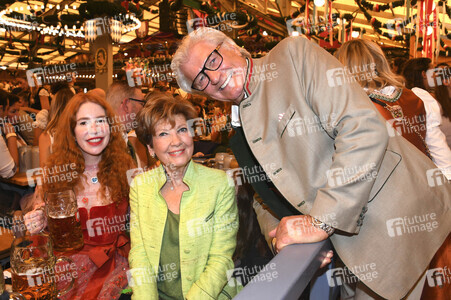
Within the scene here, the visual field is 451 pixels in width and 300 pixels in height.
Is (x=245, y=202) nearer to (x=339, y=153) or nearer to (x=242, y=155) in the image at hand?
(x=242, y=155)

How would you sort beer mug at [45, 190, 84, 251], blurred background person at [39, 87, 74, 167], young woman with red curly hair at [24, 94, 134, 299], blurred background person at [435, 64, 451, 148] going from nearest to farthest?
beer mug at [45, 190, 84, 251]
young woman with red curly hair at [24, 94, 134, 299]
blurred background person at [39, 87, 74, 167]
blurred background person at [435, 64, 451, 148]

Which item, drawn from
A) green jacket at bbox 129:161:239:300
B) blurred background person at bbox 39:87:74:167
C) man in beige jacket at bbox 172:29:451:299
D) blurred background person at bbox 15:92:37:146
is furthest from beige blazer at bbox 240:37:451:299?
blurred background person at bbox 15:92:37:146

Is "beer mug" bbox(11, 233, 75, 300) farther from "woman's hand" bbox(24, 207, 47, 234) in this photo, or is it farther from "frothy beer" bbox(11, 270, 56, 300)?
"woman's hand" bbox(24, 207, 47, 234)

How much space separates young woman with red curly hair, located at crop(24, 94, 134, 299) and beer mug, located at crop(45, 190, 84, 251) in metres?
0.22

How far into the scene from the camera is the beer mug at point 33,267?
3.71 feet

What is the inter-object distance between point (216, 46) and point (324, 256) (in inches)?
31.0

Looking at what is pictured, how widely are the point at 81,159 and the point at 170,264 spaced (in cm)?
79

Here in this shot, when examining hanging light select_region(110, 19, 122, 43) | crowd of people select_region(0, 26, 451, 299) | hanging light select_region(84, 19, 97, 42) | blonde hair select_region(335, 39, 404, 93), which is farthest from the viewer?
hanging light select_region(110, 19, 122, 43)

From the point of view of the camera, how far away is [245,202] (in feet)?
5.78

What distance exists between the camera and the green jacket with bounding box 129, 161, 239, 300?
1633 millimetres

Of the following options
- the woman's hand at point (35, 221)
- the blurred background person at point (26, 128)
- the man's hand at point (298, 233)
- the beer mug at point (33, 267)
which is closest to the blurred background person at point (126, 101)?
the woman's hand at point (35, 221)

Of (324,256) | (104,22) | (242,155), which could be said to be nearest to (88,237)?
(242,155)

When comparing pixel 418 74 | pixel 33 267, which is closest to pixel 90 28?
pixel 418 74

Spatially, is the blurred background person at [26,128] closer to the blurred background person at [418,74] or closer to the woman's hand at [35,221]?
the woman's hand at [35,221]
